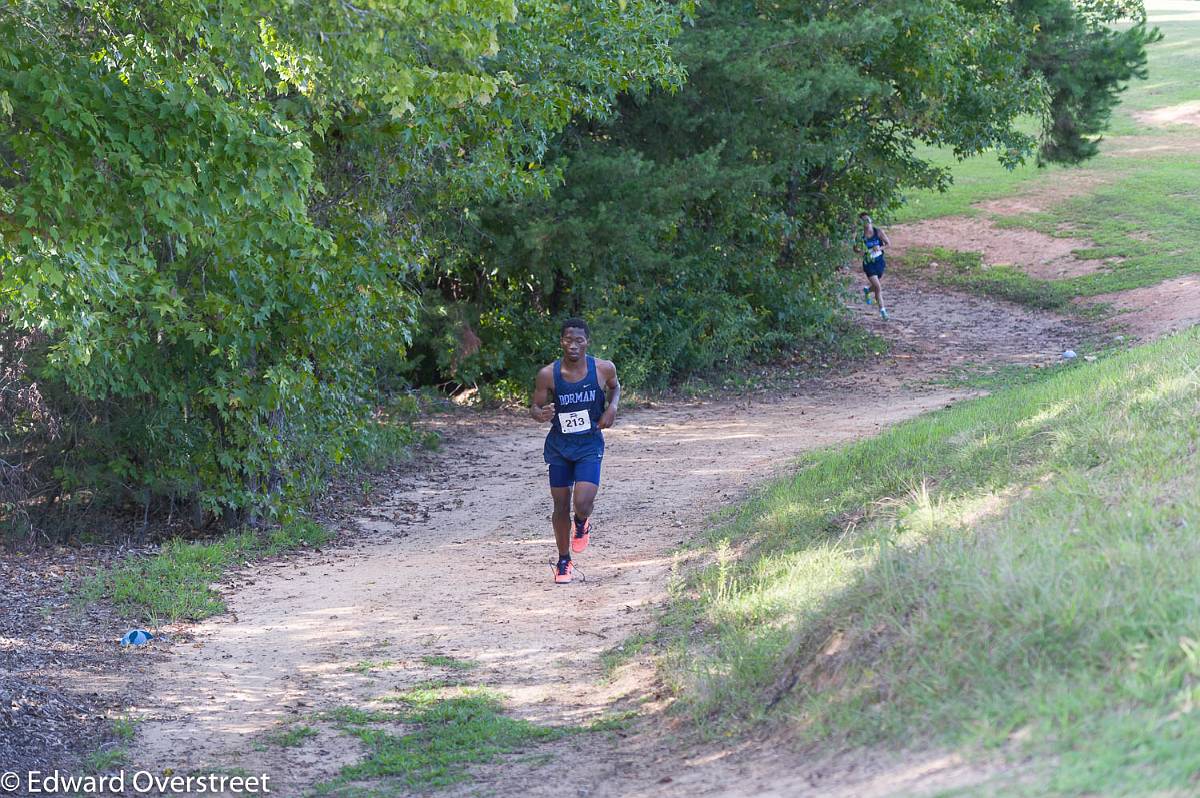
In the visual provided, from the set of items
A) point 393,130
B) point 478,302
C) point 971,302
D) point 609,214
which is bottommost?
point 971,302

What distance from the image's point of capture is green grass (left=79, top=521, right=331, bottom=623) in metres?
8.42

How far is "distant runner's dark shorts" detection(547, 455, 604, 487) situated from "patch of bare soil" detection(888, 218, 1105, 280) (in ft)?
60.6

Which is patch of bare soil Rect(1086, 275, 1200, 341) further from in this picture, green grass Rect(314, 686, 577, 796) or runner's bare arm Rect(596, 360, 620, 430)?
green grass Rect(314, 686, 577, 796)

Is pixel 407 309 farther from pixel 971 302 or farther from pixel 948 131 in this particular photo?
pixel 971 302

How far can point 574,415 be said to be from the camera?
333 inches

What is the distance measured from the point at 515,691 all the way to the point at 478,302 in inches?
427

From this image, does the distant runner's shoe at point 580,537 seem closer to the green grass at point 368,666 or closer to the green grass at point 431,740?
the green grass at point 368,666

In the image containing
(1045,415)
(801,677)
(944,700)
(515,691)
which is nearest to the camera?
(944,700)

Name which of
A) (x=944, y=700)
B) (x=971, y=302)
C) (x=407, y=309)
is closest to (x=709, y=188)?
(x=407, y=309)

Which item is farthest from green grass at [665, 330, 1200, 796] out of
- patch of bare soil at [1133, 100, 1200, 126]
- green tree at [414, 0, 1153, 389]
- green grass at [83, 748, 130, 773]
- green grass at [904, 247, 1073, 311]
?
patch of bare soil at [1133, 100, 1200, 126]

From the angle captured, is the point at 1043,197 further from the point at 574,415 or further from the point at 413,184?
the point at 574,415

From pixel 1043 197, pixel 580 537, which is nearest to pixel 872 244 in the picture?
pixel 1043 197

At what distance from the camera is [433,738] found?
243 inches

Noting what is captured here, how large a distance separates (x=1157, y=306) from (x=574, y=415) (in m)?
15.3
